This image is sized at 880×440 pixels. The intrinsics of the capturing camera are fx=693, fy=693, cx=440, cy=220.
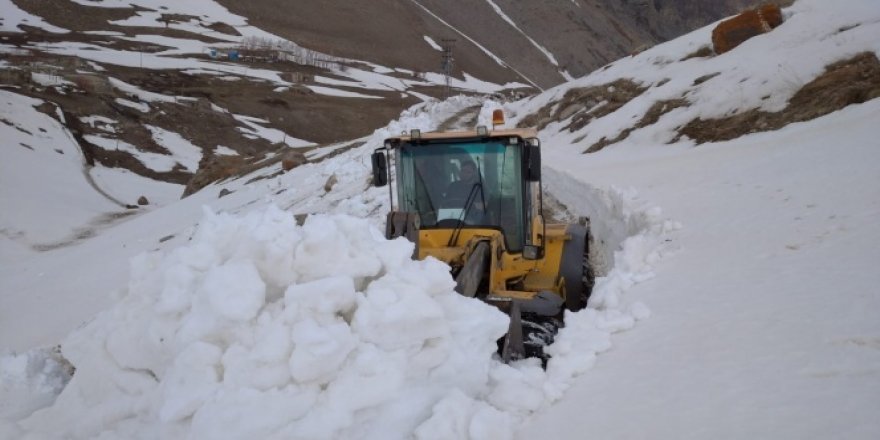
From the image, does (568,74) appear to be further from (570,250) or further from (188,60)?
(570,250)

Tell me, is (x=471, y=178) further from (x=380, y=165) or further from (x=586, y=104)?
(x=586, y=104)

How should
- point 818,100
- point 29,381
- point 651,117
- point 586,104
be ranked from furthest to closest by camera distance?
1. point 586,104
2. point 651,117
3. point 818,100
4. point 29,381

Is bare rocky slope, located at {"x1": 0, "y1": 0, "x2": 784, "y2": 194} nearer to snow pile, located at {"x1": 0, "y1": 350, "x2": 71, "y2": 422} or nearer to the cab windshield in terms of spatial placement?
the cab windshield

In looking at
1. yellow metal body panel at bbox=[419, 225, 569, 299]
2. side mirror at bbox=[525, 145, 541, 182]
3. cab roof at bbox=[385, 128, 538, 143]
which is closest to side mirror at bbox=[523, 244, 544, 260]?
yellow metal body panel at bbox=[419, 225, 569, 299]

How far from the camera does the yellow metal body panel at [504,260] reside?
6211 millimetres

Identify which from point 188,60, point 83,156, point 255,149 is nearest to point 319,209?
point 83,156

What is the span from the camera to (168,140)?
44.8m

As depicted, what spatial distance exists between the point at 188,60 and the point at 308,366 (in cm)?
8158

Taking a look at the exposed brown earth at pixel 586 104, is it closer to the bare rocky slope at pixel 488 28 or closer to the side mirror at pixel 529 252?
the side mirror at pixel 529 252

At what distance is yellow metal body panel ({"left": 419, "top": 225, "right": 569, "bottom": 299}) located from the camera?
6211 millimetres

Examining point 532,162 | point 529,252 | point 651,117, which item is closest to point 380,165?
point 532,162

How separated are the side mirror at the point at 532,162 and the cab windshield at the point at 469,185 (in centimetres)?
12

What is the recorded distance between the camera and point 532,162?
6.62 metres

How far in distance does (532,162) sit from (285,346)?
3745 mm
